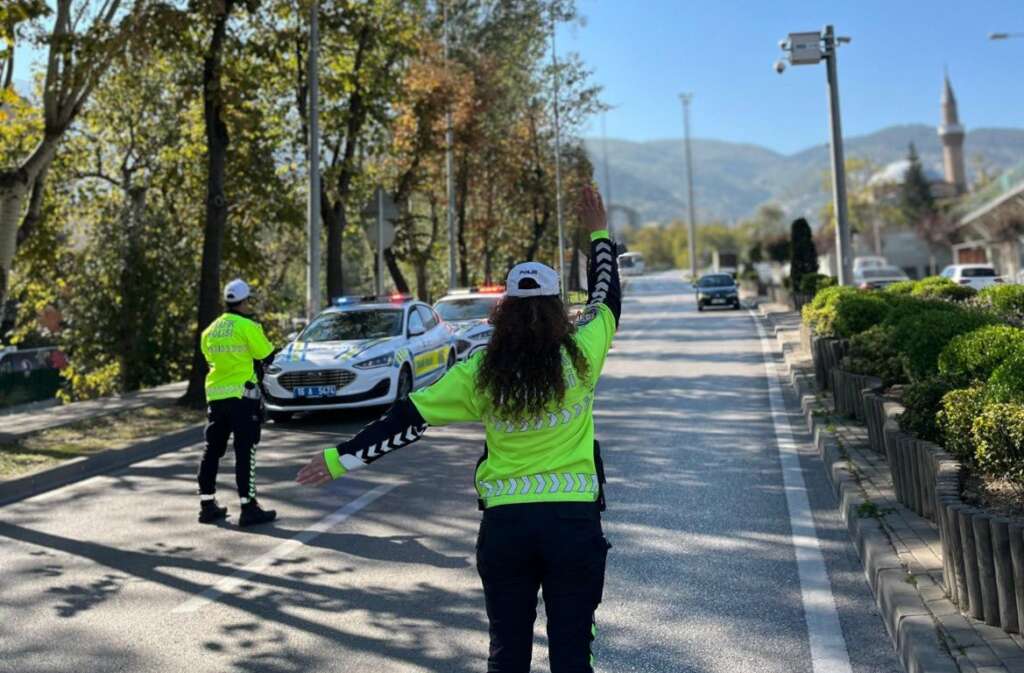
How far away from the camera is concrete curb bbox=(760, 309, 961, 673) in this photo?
163 inches

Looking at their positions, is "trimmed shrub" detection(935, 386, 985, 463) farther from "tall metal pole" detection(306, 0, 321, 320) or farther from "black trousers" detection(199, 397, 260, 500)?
"tall metal pole" detection(306, 0, 321, 320)

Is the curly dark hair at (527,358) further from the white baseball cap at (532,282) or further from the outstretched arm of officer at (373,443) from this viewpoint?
the outstretched arm of officer at (373,443)

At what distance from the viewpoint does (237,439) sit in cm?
787

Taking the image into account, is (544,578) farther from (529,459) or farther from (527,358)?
(527,358)

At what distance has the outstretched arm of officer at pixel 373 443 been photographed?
10.6 ft

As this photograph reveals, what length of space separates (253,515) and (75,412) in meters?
9.63

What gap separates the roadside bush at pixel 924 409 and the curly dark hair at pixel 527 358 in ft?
13.4

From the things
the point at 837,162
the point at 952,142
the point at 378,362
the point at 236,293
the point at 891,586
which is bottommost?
the point at 891,586

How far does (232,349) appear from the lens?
25.4 ft

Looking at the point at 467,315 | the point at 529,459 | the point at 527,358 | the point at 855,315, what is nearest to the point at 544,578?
the point at 529,459

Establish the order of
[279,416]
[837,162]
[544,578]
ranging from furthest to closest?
[837,162], [279,416], [544,578]

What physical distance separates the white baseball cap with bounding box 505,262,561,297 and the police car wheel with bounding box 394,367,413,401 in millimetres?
10856

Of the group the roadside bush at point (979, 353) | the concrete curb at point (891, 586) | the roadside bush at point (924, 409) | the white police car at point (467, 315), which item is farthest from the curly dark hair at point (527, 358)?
the white police car at point (467, 315)

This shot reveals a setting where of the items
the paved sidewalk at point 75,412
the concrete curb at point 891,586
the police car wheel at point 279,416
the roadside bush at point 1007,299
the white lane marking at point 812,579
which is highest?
the roadside bush at point 1007,299
